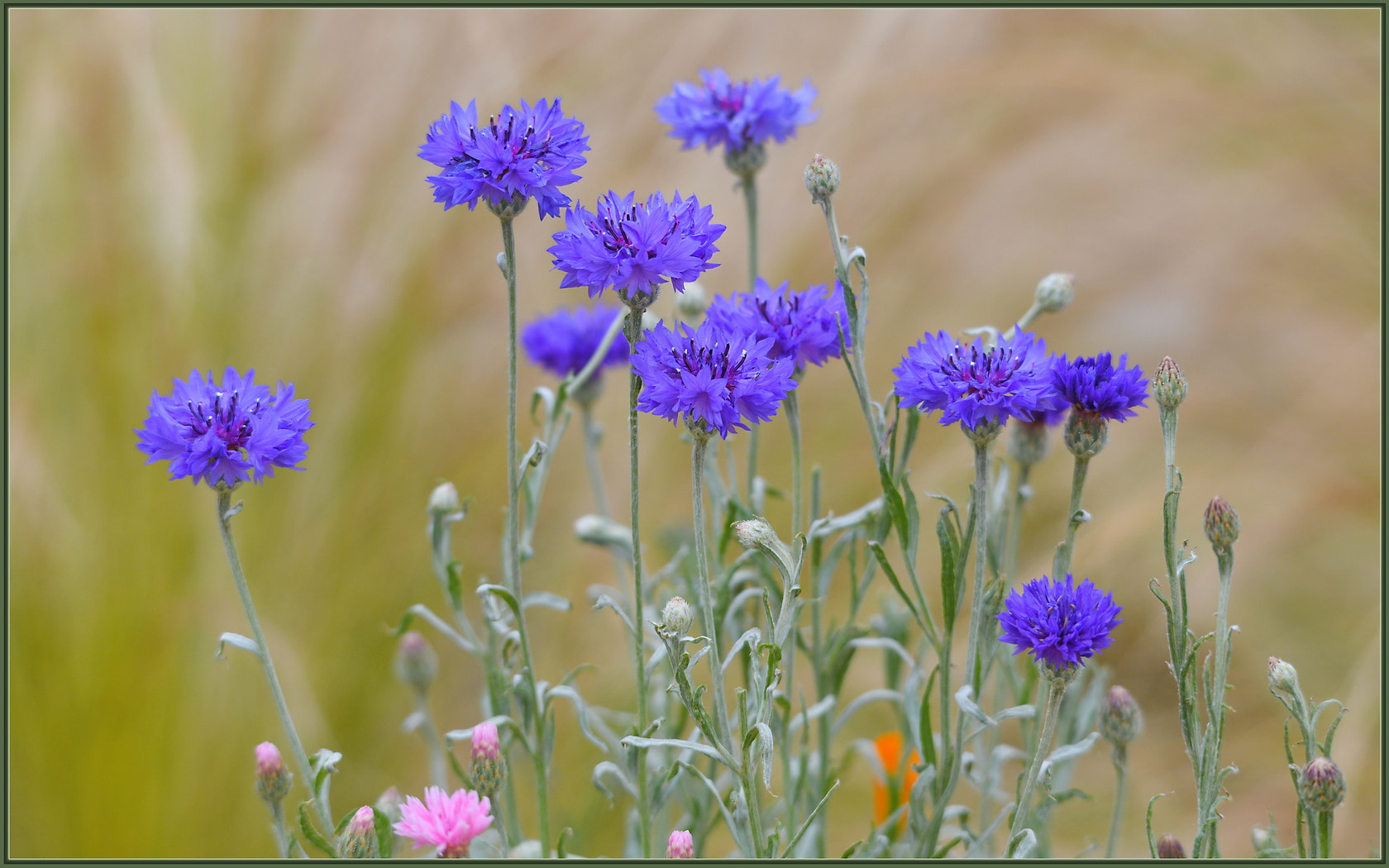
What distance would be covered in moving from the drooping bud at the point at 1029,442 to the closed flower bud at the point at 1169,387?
0.15 m

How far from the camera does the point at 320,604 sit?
1340 millimetres

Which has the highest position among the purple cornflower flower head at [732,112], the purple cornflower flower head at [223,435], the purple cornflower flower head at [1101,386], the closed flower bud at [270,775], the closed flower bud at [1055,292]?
the purple cornflower flower head at [732,112]

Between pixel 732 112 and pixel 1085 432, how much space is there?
0.34 meters

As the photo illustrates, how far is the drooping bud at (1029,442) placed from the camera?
2.43 feet

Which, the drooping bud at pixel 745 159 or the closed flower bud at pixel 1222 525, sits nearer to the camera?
the closed flower bud at pixel 1222 525

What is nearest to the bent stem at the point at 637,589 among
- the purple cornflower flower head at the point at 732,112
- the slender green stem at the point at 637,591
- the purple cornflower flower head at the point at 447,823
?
the slender green stem at the point at 637,591

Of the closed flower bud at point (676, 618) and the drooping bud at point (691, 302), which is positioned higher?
the drooping bud at point (691, 302)

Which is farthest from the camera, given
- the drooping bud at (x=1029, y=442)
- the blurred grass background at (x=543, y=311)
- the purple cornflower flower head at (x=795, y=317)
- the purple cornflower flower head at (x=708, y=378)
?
the blurred grass background at (x=543, y=311)

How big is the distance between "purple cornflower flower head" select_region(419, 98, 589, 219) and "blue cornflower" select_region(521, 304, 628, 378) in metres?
0.24

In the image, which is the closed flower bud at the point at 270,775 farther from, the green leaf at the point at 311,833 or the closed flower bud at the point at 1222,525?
the closed flower bud at the point at 1222,525

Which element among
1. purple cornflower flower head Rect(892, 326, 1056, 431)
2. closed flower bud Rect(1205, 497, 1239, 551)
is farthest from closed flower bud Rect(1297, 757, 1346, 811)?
purple cornflower flower head Rect(892, 326, 1056, 431)

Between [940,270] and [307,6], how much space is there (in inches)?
37.4

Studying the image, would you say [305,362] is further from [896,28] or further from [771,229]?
A: [896,28]

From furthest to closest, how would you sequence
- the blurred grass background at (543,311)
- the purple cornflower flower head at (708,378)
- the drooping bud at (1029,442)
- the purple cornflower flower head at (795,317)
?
the blurred grass background at (543,311) < the drooping bud at (1029,442) < the purple cornflower flower head at (795,317) < the purple cornflower flower head at (708,378)
